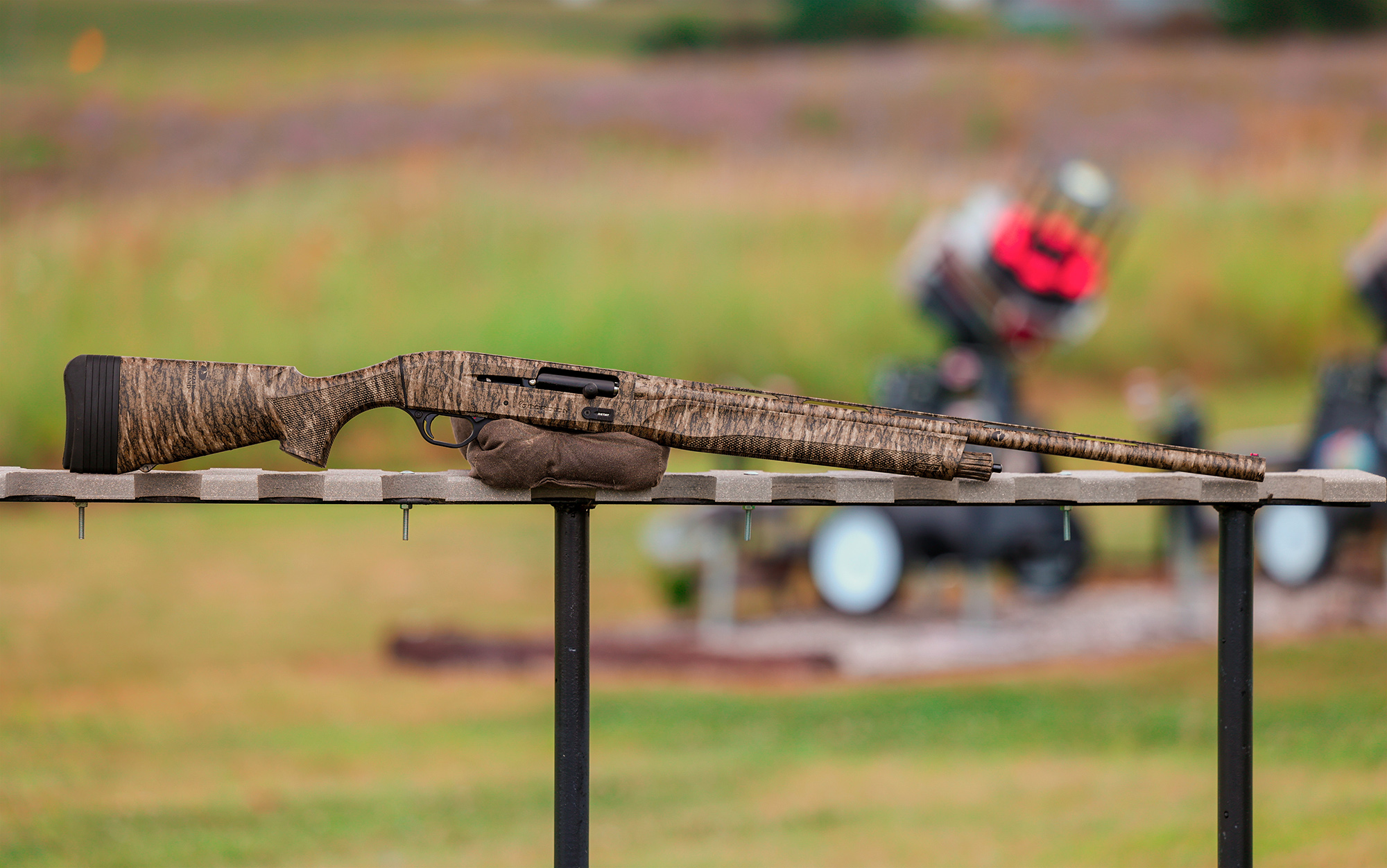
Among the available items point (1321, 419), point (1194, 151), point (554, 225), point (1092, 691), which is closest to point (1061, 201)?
point (1321, 419)

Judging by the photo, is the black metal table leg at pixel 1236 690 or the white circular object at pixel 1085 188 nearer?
the black metal table leg at pixel 1236 690

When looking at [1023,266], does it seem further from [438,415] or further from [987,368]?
[438,415]

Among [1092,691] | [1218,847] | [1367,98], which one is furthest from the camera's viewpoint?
[1367,98]

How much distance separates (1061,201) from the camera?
21.2 feet

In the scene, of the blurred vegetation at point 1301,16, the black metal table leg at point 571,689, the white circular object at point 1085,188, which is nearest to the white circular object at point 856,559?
the white circular object at point 1085,188

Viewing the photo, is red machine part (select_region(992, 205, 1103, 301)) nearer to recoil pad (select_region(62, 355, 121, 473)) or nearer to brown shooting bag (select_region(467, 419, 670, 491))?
brown shooting bag (select_region(467, 419, 670, 491))

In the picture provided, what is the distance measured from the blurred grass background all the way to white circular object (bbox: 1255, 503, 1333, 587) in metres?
0.45

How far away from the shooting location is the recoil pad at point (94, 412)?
2432 mm

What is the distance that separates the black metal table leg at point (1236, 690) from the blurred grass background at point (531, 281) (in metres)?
2.63

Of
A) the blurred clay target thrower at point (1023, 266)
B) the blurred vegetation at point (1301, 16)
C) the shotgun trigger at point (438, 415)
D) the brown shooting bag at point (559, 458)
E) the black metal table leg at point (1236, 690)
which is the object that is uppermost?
the blurred vegetation at point (1301, 16)

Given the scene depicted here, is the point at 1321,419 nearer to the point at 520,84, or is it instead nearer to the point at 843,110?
the point at 843,110

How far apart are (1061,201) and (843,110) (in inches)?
127

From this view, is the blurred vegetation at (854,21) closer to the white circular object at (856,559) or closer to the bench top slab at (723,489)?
the white circular object at (856,559)

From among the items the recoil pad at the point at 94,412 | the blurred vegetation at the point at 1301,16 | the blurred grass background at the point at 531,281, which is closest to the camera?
the recoil pad at the point at 94,412
